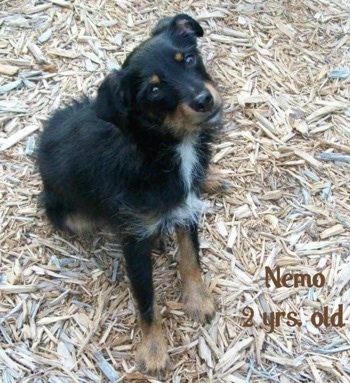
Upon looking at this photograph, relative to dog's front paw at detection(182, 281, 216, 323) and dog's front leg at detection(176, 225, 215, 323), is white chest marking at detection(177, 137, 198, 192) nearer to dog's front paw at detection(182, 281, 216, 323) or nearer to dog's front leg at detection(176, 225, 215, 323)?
dog's front leg at detection(176, 225, 215, 323)

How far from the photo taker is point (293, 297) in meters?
3.78

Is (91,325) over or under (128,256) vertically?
under

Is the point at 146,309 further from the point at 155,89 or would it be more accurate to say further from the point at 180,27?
the point at 180,27

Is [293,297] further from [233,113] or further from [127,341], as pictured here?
[233,113]

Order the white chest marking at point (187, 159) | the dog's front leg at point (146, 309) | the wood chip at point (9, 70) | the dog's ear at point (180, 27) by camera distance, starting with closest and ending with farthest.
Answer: the dog's ear at point (180, 27)
the white chest marking at point (187, 159)
the dog's front leg at point (146, 309)
the wood chip at point (9, 70)

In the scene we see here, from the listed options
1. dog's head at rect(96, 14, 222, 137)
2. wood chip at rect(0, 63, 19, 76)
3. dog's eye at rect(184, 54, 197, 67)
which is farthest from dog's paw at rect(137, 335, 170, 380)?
wood chip at rect(0, 63, 19, 76)

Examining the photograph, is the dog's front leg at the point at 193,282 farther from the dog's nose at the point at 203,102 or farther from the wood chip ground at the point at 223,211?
the dog's nose at the point at 203,102

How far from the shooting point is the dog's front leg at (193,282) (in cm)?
367

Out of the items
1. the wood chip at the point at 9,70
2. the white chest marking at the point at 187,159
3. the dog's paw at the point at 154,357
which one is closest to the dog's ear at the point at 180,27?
the white chest marking at the point at 187,159

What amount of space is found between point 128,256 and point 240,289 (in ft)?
2.41

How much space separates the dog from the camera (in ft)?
9.77

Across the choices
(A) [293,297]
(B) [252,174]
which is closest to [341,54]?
(B) [252,174]

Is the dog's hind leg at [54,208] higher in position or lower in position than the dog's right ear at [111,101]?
lower

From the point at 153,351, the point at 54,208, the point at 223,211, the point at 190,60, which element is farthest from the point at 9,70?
the point at 153,351
